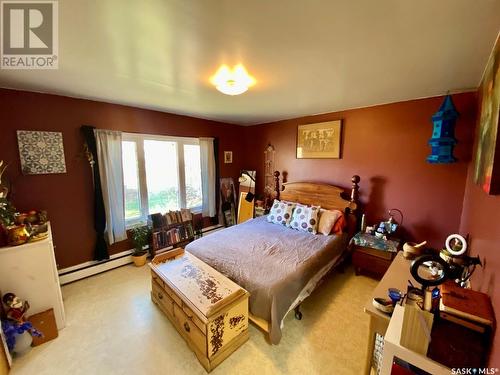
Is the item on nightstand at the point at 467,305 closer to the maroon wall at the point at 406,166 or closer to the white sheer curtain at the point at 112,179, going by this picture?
the maroon wall at the point at 406,166

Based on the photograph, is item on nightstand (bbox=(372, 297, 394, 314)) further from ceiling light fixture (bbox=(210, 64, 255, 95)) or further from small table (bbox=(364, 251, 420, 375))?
ceiling light fixture (bbox=(210, 64, 255, 95))

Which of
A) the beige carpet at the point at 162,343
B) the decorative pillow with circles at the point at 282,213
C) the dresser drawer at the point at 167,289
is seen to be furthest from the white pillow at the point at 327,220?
the dresser drawer at the point at 167,289

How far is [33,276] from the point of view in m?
1.75

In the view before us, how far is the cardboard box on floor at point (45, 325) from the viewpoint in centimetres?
172

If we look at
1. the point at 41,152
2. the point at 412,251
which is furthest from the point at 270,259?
the point at 41,152

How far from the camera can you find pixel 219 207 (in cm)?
426

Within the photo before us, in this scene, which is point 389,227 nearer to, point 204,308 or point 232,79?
point 204,308

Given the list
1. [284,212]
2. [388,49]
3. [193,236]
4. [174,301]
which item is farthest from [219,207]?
[388,49]

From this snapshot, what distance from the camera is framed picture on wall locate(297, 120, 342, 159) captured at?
313cm

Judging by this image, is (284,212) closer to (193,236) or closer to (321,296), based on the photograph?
(321,296)

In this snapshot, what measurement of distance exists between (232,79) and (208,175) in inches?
92.4

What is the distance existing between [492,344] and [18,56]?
3204 millimetres

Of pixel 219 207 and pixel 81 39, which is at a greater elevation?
pixel 81 39

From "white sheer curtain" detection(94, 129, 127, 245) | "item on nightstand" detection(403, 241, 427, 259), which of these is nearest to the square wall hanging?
"white sheer curtain" detection(94, 129, 127, 245)
